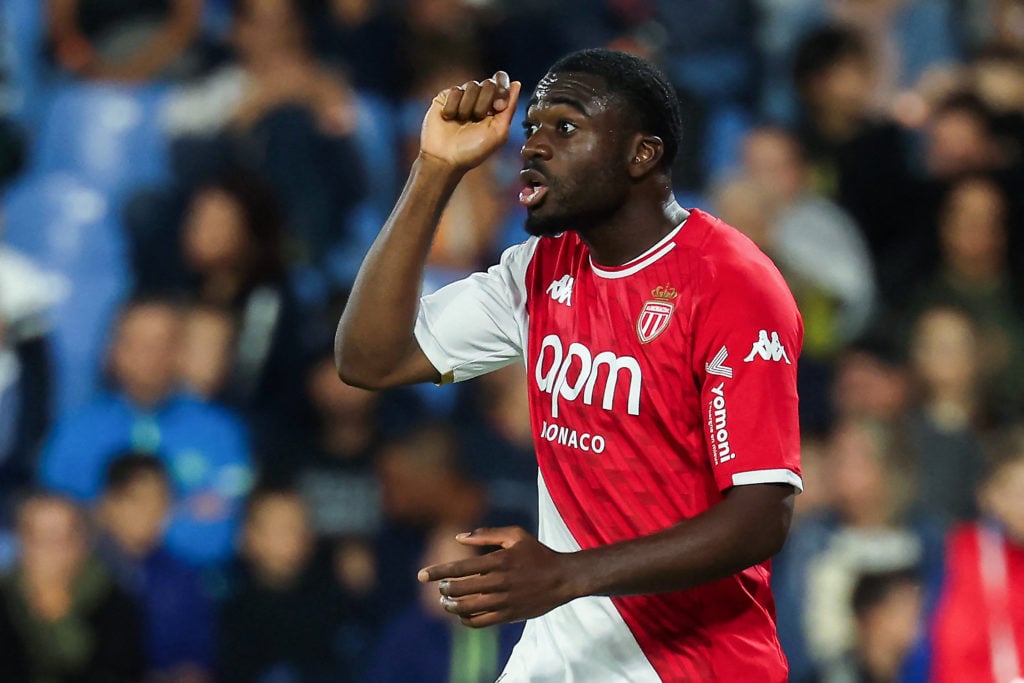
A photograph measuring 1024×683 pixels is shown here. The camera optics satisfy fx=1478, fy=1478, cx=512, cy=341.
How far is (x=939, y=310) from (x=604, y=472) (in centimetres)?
406

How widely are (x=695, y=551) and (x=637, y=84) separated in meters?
1.05

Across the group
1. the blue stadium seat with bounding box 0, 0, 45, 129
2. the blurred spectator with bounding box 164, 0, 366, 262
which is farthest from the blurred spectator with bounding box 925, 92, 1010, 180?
the blue stadium seat with bounding box 0, 0, 45, 129

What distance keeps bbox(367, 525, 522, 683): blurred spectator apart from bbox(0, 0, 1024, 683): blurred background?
0.05ft

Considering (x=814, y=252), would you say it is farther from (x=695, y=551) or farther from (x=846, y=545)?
(x=695, y=551)

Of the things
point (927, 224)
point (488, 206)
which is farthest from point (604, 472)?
point (927, 224)

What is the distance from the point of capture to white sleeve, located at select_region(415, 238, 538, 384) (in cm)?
341

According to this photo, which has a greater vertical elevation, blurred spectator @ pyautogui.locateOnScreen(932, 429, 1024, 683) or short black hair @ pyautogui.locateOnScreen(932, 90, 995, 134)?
short black hair @ pyautogui.locateOnScreen(932, 90, 995, 134)

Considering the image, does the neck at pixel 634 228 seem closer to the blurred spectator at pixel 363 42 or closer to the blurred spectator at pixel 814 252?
the blurred spectator at pixel 814 252

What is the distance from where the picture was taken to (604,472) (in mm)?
3127

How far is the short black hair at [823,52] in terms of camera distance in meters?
7.37

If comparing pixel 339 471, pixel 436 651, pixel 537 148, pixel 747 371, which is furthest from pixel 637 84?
pixel 339 471

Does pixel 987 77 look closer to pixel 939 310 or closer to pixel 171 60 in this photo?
pixel 939 310

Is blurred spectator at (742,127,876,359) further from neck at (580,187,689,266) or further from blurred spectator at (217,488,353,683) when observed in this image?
neck at (580,187,689,266)

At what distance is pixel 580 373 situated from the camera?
3174 mm
